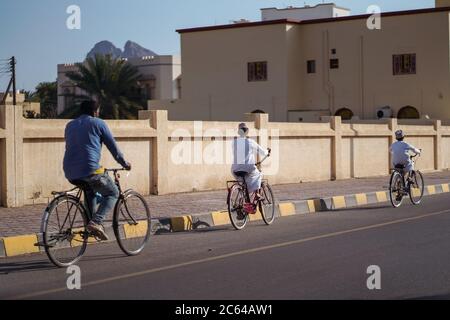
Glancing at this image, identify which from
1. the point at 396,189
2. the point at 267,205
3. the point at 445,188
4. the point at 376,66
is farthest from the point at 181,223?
the point at 376,66

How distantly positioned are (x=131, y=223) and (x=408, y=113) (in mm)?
42158

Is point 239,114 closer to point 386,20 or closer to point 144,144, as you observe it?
point 386,20

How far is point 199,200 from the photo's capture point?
18172 millimetres

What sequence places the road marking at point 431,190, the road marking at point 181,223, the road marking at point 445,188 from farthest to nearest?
the road marking at point 445,188
the road marking at point 431,190
the road marking at point 181,223

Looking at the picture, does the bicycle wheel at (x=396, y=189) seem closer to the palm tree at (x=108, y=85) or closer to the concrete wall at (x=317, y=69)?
the concrete wall at (x=317, y=69)

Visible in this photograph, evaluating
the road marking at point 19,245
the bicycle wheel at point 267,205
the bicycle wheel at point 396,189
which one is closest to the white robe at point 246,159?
the bicycle wheel at point 267,205

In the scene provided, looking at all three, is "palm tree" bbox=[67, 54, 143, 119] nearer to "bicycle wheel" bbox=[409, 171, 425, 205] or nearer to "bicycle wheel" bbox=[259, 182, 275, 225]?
"bicycle wheel" bbox=[409, 171, 425, 205]

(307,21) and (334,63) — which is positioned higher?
(307,21)

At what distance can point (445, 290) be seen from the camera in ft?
26.1

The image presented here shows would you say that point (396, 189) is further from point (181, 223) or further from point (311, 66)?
point (311, 66)

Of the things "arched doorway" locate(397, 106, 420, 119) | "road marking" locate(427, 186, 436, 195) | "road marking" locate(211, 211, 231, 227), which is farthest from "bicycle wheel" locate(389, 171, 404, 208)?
"arched doorway" locate(397, 106, 420, 119)

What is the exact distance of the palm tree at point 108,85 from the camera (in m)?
55.8

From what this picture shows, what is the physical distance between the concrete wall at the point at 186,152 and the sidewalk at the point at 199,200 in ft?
1.73
